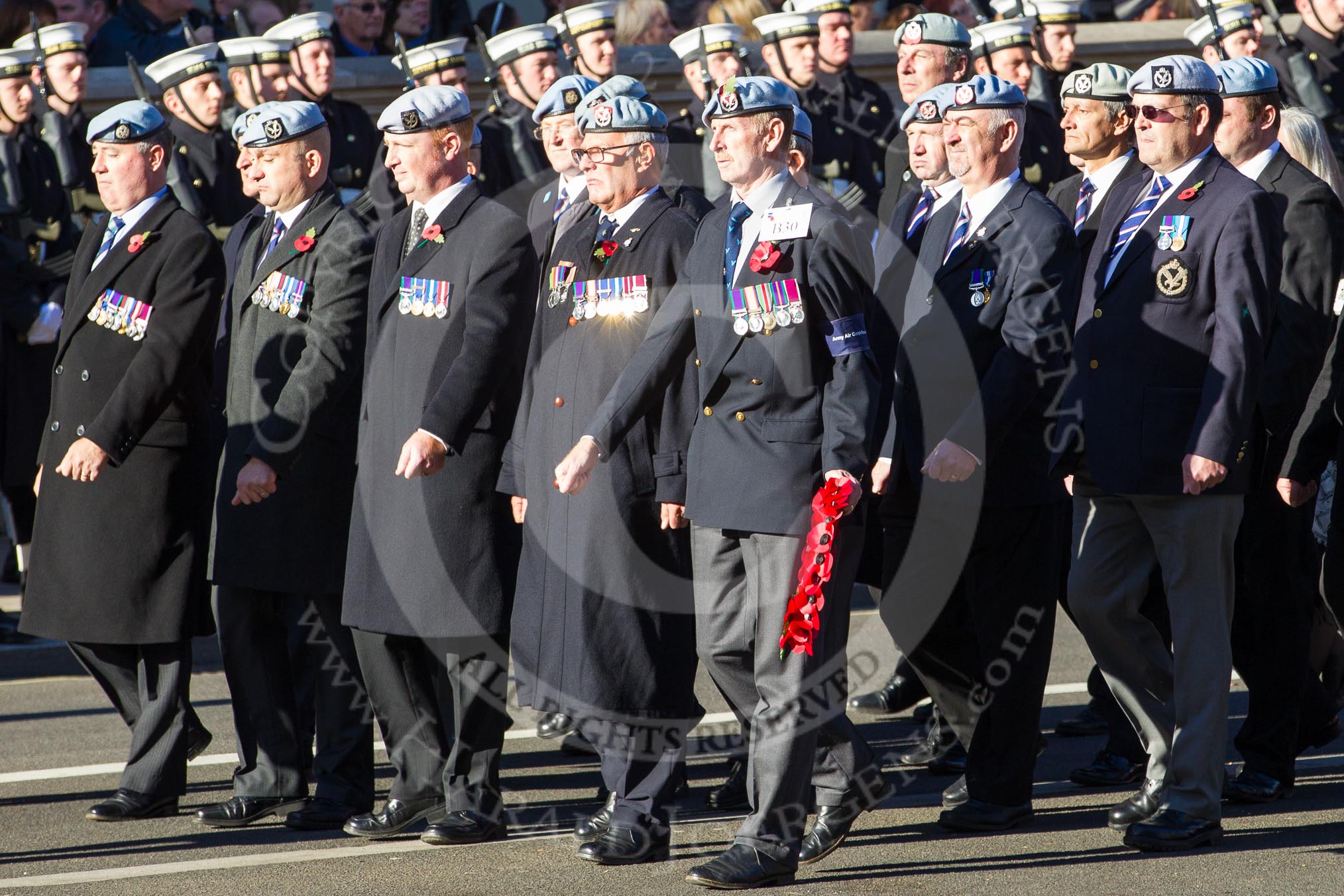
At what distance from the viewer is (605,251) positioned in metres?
5.69

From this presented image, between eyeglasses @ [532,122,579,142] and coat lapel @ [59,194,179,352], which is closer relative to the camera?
coat lapel @ [59,194,179,352]

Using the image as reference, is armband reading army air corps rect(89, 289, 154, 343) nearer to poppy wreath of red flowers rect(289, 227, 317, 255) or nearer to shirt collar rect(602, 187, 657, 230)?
poppy wreath of red flowers rect(289, 227, 317, 255)

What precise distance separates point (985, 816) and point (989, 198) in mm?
1724

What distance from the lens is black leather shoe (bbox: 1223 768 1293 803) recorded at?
19.4ft

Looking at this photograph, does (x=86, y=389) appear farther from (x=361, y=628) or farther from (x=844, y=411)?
(x=844, y=411)

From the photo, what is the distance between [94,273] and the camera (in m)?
6.28

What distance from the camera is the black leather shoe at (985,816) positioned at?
5.62 meters

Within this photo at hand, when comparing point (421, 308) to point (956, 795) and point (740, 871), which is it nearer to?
point (740, 871)

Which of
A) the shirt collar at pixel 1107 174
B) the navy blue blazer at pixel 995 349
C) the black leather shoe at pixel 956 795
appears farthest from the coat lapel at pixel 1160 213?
the black leather shoe at pixel 956 795

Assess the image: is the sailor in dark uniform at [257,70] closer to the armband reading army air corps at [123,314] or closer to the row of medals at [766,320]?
the armband reading army air corps at [123,314]

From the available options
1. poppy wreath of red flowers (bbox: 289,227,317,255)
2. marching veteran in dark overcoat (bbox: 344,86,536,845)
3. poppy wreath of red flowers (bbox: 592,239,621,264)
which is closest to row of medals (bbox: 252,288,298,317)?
poppy wreath of red flowers (bbox: 289,227,317,255)

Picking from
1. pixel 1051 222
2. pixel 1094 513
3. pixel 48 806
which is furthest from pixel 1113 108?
pixel 48 806

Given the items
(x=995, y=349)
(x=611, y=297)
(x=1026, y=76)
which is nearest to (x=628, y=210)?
(x=611, y=297)

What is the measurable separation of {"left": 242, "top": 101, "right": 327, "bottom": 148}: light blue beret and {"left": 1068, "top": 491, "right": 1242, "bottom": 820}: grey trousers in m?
2.52
